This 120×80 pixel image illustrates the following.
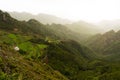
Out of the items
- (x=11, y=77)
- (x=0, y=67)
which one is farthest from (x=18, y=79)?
(x=0, y=67)

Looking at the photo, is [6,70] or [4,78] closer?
[4,78]

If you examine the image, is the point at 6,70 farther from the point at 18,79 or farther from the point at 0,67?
the point at 18,79

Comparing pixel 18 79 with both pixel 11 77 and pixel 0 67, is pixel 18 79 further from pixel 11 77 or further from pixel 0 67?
pixel 0 67

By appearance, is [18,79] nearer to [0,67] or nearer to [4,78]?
[4,78]

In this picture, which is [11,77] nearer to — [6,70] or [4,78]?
[4,78]

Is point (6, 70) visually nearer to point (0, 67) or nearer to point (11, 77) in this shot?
point (0, 67)

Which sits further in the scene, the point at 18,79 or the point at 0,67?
the point at 0,67

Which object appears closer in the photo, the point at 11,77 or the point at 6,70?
the point at 11,77

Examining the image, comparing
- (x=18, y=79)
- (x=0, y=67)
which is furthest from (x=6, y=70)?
(x=18, y=79)
